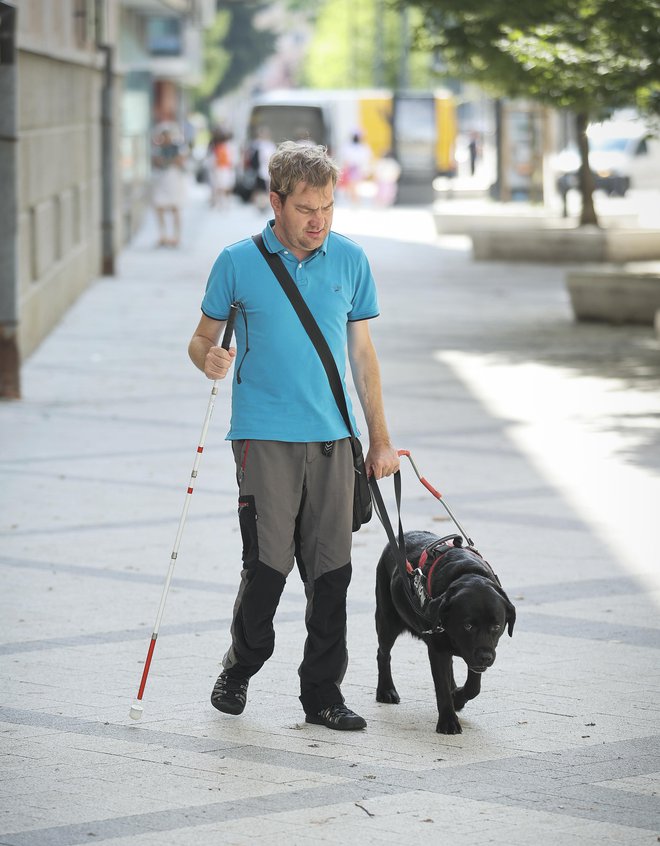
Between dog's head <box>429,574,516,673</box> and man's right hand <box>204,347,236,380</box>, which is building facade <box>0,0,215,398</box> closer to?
man's right hand <box>204,347,236,380</box>

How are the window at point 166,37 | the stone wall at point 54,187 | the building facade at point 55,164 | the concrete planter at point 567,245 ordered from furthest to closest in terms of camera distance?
the window at point 166,37, the concrete planter at point 567,245, the stone wall at point 54,187, the building facade at point 55,164

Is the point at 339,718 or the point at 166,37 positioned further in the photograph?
the point at 166,37

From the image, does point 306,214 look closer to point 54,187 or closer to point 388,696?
point 388,696

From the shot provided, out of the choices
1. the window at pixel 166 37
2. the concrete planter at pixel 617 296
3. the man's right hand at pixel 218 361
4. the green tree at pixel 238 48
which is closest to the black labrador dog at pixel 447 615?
the man's right hand at pixel 218 361

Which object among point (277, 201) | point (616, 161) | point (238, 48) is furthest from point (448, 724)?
point (238, 48)

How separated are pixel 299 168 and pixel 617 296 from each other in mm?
11995

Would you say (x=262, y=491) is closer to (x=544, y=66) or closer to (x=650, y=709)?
(x=650, y=709)

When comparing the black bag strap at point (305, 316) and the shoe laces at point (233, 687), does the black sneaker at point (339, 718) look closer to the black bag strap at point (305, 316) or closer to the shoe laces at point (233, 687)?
the shoe laces at point (233, 687)

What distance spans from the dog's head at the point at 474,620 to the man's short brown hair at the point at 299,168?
1.25 meters

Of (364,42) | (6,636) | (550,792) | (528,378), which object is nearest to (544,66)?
(528,378)

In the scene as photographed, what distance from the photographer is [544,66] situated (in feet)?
45.3

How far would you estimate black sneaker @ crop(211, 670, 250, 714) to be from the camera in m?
5.14

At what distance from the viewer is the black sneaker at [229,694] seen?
203 inches

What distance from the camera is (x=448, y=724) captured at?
16.5 feet
